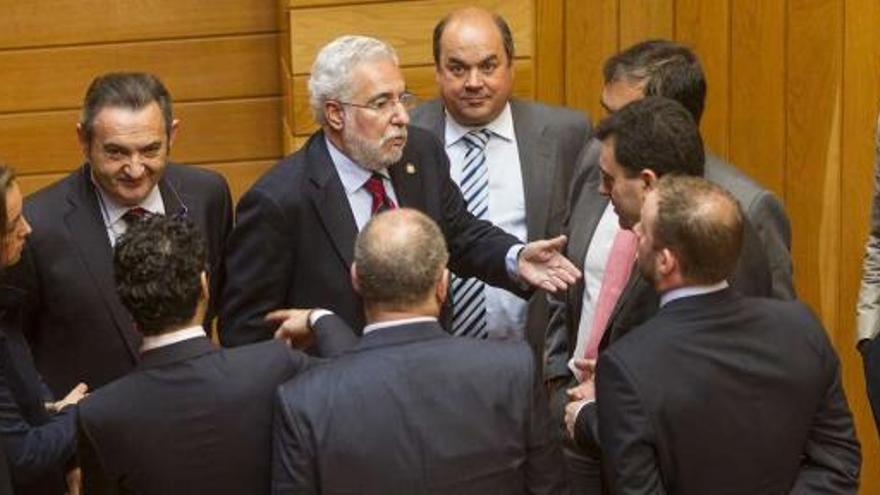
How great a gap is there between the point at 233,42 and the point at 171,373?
→ 2.95 meters

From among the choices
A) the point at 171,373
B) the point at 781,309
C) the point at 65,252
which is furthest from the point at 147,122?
the point at 781,309

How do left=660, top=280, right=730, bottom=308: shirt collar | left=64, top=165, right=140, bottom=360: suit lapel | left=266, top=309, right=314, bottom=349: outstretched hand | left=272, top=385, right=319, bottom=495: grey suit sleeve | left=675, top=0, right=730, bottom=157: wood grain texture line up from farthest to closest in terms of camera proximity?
left=675, top=0, right=730, bottom=157: wood grain texture < left=64, top=165, right=140, bottom=360: suit lapel < left=266, top=309, right=314, bottom=349: outstretched hand < left=660, top=280, right=730, bottom=308: shirt collar < left=272, top=385, right=319, bottom=495: grey suit sleeve

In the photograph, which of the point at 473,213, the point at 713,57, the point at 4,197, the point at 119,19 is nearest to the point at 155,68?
the point at 119,19

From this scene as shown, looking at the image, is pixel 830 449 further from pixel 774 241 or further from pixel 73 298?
pixel 73 298

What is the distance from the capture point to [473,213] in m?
5.27

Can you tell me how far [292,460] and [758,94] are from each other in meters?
2.75

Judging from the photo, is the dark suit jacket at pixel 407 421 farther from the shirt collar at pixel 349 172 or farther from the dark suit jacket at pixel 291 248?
the shirt collar at pixel 349 172

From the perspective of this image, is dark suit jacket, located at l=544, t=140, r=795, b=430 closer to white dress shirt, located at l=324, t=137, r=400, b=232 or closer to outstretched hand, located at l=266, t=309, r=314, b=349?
white dress shirt, located at l=324, t=137, r=400, b=232

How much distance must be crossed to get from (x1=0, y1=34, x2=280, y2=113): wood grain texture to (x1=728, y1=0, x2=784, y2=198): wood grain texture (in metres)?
1.56

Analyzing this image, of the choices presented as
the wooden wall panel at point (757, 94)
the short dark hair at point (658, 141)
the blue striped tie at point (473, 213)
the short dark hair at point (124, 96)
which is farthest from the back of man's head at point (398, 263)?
the wooden wall panel at point (757, 94)

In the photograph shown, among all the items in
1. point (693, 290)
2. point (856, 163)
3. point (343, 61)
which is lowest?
point (856, 163)

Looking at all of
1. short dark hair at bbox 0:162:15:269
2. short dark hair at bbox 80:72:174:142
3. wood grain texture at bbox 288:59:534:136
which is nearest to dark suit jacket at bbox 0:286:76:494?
short dark hair at bbox 0:162:15:269

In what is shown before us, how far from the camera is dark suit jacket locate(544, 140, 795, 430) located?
4023 mm

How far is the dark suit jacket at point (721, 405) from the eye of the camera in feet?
11.6
